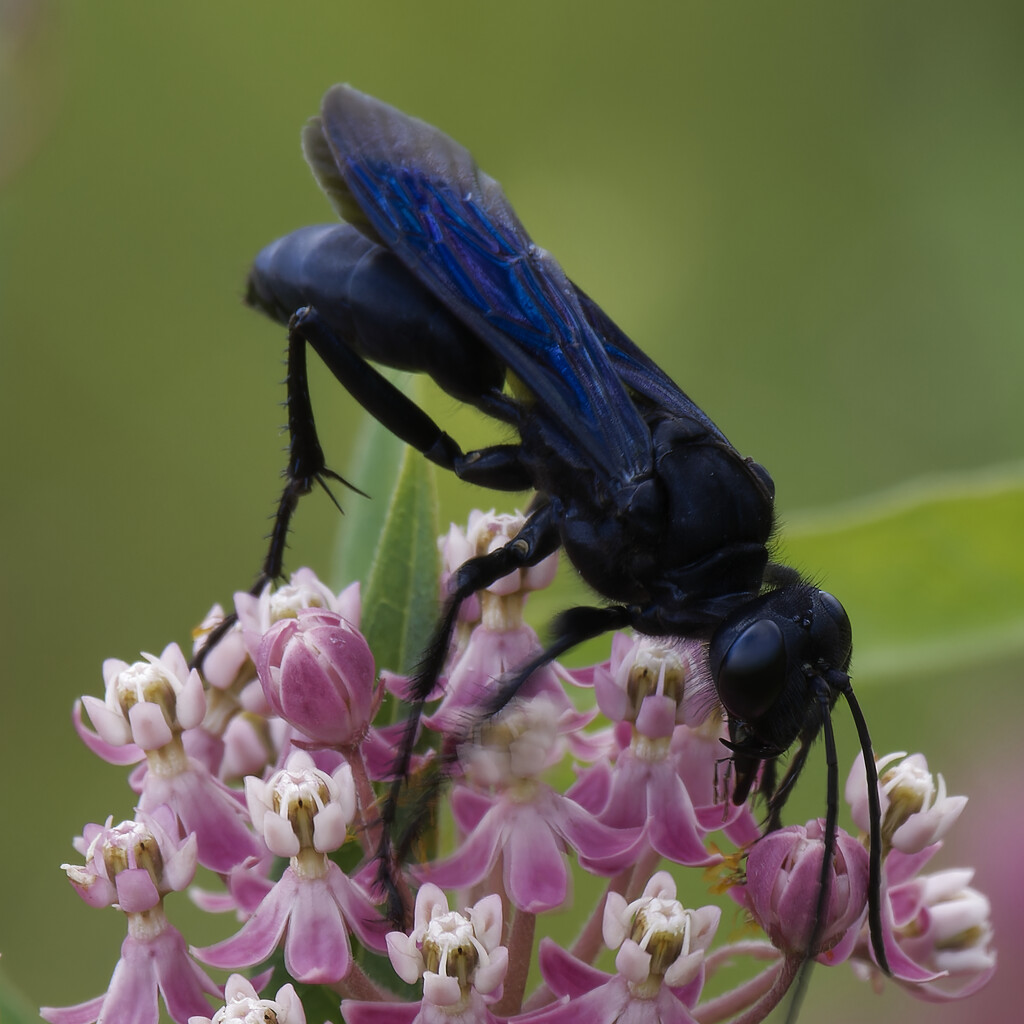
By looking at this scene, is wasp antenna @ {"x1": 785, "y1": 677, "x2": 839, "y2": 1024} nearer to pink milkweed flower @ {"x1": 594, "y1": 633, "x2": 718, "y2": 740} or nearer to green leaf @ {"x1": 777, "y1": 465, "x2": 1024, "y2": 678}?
pink milkweed flower @ {"x1": 594, "y1": 633, "x2": 718, "y2": 740}

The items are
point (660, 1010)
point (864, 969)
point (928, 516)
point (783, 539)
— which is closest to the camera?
point (660, 1010)

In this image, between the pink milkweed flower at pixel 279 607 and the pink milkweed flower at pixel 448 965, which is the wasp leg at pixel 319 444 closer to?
the pink milkweed flower at pixel 279 607

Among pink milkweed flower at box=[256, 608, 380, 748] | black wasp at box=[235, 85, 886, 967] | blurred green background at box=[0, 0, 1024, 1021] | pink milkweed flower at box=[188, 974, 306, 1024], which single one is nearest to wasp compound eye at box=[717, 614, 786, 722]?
black wasp at box=[235, 85, 886, 967]

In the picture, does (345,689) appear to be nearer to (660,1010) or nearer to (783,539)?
(660,1010)

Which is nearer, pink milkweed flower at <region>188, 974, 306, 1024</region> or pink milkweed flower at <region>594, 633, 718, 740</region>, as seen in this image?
pink milkweed flower at <region>188, 974, 306, 1024</region>

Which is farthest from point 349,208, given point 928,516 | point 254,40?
point 254,40

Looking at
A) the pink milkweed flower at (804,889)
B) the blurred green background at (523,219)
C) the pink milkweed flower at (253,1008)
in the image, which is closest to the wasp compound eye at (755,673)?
the pink milkweed flower at (804,889)
